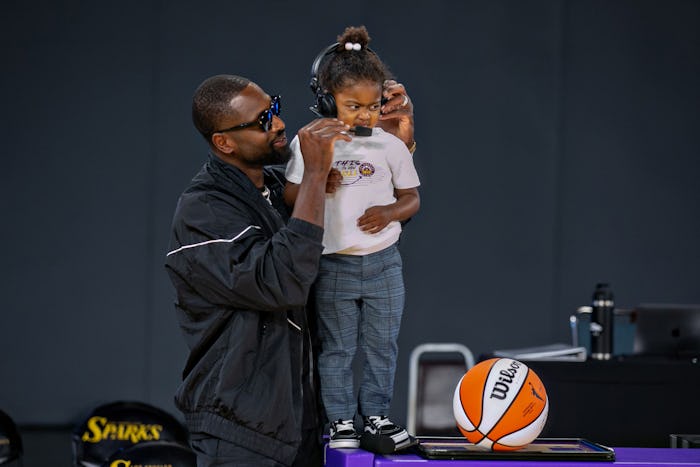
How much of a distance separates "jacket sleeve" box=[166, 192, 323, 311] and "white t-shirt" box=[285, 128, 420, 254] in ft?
0.68

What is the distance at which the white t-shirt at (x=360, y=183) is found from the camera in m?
2.42

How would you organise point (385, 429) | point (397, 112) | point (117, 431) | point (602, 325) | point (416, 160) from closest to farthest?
point (385, 429), point (397, 112), point (602, 325), point (117, 431), point (416, 160)

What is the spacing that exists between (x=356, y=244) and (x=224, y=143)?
0.45 m

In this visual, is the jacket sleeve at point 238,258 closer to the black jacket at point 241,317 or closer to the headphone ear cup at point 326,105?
the black jacket at point 241,317

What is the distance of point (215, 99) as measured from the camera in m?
2.42

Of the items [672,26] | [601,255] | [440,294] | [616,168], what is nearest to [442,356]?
[440,294]

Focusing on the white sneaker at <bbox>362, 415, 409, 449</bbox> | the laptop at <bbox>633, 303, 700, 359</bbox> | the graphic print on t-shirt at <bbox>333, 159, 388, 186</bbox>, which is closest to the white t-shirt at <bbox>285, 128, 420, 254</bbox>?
the graphic print on t-shirt at <bbox>333, 159, 388, 186</bbox>

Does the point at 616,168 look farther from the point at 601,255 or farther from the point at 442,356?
the point at 442,356

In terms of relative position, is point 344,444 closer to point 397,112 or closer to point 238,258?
point 238,258

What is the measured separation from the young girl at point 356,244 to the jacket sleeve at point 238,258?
0.23 meters

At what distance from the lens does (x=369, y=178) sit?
8.03 ft

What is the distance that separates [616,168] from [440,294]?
1590 mm

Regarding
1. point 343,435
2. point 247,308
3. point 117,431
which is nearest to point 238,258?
point 247,308

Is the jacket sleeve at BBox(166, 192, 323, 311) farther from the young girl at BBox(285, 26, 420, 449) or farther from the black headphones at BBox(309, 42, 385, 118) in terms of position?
the black headphones at BBox(309, 42, 385, 118)
